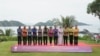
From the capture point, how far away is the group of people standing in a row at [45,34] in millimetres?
28000

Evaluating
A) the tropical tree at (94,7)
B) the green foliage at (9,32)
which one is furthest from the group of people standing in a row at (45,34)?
the green foliage at (9,32)

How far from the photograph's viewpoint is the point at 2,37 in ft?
145

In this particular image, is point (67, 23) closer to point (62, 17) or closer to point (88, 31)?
point (62, 17)

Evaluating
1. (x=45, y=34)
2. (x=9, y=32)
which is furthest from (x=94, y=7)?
(x=45, y=34)

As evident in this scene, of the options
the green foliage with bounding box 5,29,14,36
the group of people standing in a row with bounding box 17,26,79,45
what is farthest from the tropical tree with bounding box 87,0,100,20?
the group of people standing in a row with bounding box 17,26,79,45

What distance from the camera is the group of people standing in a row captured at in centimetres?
2800

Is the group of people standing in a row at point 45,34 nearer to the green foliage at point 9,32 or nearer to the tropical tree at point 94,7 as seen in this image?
the tropical tree at point 94,7

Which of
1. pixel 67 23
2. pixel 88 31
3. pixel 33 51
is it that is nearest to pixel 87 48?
pixel 33 51

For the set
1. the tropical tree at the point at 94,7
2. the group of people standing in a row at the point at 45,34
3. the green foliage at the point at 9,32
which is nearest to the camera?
the group of people standing in a row at the point at 45,34

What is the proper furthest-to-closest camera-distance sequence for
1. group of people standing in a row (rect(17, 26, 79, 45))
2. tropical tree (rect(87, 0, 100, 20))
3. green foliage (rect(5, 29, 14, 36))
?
1. green foliage (rect(5, 29, 14, 36))
2. tropical tree (rect(87, 0, 100, 20))
3. group of people standing in a row (rect(17, 26, 79, 45))

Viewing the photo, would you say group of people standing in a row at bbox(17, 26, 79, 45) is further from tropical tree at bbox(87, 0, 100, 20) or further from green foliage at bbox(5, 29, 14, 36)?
green foliage at bbox(5, 29, 14, 36)

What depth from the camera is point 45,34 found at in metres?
28.4

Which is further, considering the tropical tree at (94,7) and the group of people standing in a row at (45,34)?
the tropical tree at (94,7)

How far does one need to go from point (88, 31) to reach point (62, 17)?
486 cm
